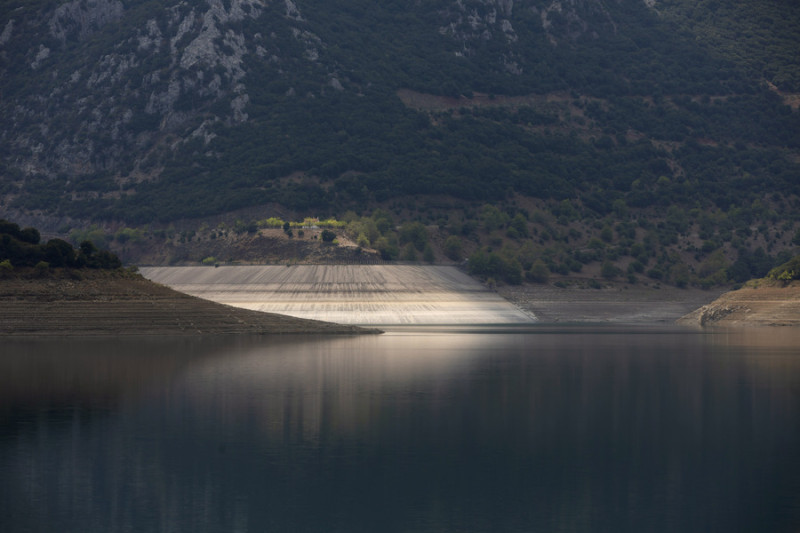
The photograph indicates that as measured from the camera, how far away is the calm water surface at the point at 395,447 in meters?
31.9

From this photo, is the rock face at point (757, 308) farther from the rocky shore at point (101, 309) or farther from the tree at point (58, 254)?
the tree at point (58, 254)

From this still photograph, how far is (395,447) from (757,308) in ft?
452

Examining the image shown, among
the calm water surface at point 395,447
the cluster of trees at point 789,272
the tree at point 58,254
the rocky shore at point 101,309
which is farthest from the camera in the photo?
the cluster of trees at point 789,272

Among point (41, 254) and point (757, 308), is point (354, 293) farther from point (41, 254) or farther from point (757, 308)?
point (41, 254)

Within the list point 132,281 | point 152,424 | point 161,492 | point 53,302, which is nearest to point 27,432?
point 152,424

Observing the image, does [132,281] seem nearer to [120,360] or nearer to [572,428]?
Answer: [120,360]

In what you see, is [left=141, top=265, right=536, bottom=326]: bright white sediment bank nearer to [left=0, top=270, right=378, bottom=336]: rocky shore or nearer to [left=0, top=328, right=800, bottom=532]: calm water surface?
[left=0, top=270, right=378, bottom=336]: rocky shore

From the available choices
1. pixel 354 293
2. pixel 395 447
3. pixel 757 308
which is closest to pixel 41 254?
pixel 354 293

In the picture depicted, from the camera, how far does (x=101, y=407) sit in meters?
53.6

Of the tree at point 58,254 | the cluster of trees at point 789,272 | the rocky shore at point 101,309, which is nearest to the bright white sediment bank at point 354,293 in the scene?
the cluster of trees at point 789,272

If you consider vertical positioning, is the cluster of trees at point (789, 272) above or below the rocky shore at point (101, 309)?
above

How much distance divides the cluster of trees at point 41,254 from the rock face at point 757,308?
3969 inches

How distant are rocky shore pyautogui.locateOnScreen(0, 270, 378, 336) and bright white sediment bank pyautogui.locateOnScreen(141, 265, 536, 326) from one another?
49363mm

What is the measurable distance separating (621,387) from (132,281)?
74.2 meters
